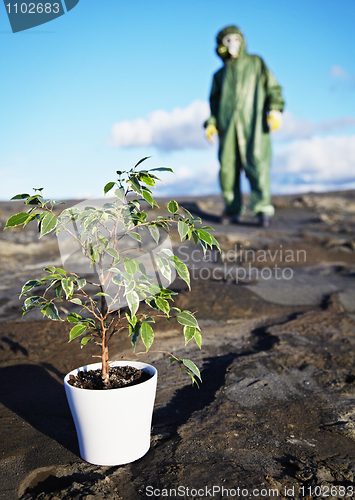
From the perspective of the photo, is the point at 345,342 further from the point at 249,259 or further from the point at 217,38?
the point at 217,38

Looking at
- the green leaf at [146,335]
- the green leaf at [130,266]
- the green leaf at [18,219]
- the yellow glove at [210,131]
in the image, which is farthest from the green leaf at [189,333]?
the yellow glove at [210,131]

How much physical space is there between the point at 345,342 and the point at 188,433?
1.28 metres

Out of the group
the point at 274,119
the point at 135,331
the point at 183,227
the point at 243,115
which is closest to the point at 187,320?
the point at 135,331

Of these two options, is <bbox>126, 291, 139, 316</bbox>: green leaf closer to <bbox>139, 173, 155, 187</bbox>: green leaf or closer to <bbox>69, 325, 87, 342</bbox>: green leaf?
<bbox>69, 325, 87, 342</bbox>: green leaf

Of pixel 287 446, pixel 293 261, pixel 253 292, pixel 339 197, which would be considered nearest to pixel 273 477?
pixel 287 446

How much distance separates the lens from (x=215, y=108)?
4941 millimetres

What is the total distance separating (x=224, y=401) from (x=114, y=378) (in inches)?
18.9

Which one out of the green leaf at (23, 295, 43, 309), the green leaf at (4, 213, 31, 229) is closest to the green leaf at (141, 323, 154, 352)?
the green leaf at (23, 295, 43, 309)

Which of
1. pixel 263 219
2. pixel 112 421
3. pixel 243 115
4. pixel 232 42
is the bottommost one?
pixel 263 219

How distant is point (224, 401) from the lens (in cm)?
148

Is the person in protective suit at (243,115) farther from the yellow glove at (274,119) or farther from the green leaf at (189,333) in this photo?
the green leaf at (189,333)

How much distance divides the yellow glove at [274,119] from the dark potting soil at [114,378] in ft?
13.0

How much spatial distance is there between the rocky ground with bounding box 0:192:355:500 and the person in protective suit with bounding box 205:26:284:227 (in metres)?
1.84

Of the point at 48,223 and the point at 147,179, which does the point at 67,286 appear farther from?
the point at 147,179
